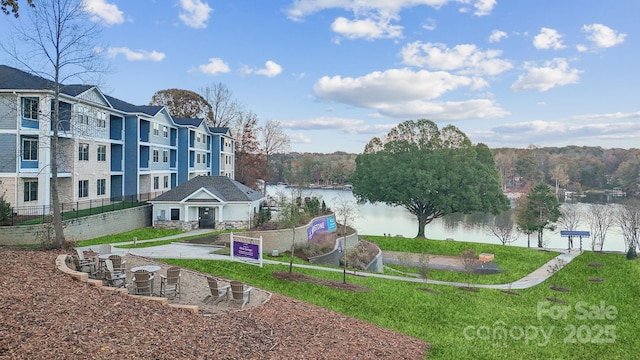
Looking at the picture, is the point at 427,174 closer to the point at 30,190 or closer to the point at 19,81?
the point at 30,190

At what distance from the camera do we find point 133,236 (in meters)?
26.9

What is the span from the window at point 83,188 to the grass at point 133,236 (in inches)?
170

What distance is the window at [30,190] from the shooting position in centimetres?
2498

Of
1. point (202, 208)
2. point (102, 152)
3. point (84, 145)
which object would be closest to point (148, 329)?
point (202, 208)

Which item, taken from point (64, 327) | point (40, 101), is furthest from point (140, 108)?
point (64, 327)

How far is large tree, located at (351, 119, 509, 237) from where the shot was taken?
3975 cm

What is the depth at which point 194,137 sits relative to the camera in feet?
157

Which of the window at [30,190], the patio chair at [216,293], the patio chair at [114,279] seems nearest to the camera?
the patio chair at [114,279]

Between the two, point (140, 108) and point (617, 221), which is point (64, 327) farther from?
point (617, 221)

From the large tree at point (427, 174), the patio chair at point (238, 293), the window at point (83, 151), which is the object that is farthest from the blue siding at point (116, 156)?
the patio chair at point (238, 293)

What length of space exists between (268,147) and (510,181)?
7280 cm

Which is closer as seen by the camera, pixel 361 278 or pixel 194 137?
pixel 361 278

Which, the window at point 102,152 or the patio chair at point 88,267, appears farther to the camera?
the window at point 102,152

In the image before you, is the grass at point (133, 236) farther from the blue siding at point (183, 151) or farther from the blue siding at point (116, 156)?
the blue siding at point (183, 151)
